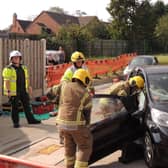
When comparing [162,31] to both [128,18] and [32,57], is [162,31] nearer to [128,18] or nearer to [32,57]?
[128,18]

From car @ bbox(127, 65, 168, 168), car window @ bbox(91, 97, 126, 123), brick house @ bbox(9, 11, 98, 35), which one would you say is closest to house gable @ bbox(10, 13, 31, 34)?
brick house @ bbox(9, 11, 98, 35)

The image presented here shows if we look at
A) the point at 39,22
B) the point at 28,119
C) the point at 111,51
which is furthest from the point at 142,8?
the point at 28,119

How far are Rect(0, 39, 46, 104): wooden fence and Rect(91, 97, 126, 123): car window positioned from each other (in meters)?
5.78

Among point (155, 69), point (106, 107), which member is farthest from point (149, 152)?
point (155, 69)

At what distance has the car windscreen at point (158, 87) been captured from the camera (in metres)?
7.39

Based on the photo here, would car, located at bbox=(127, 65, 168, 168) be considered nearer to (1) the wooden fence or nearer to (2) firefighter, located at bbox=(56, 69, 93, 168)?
(2) firefighter, located at bbox=(56, 69, 93, 168)

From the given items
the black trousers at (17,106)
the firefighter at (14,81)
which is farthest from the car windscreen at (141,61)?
the firefighter at (14,81)

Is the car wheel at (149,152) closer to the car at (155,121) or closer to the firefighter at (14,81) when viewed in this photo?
the car at (155,121)

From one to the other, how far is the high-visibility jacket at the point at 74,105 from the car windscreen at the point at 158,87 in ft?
4.92

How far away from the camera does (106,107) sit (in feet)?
23.5

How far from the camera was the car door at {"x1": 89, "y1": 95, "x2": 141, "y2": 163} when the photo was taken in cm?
678

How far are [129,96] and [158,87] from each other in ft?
2.24

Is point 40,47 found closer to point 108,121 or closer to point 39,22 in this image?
point 108,121

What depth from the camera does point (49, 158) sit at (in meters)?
7.82
